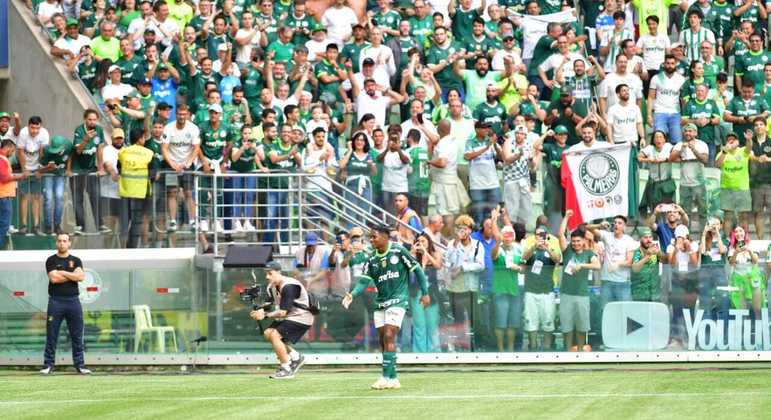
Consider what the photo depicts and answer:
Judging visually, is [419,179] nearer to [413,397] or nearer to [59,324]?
[59,324]

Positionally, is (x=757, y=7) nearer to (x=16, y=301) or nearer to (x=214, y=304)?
(x=214, y=304)

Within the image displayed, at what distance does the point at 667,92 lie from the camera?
98.3 ft

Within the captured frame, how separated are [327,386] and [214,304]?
5005 millimetres

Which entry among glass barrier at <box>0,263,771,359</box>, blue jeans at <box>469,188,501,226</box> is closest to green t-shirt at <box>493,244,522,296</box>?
glass barrier at <box>0,263,771,359</box>

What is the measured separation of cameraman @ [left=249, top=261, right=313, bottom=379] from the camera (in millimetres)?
→ 22734

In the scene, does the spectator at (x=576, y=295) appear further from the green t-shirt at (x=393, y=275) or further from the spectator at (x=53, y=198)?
the spectator at (x=53, y=198)

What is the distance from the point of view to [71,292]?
83.2ft

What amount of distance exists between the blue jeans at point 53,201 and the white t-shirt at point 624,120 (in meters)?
9.33

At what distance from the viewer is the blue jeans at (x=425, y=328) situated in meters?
25.4

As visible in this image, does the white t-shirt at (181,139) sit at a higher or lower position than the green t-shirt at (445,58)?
lower

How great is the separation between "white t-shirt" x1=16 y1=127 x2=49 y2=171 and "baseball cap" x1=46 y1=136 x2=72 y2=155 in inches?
14.7

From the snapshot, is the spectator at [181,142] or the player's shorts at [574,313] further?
the spectator at [181,142]

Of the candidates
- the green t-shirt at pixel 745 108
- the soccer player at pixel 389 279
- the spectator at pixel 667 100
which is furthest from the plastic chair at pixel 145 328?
the green t-shirt at pixel 745 108

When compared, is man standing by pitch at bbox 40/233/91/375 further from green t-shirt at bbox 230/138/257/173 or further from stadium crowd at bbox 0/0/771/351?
green t-shirt at bbox 230/138/257/173
